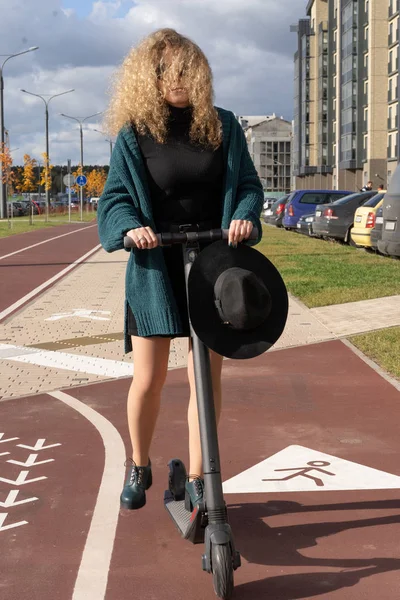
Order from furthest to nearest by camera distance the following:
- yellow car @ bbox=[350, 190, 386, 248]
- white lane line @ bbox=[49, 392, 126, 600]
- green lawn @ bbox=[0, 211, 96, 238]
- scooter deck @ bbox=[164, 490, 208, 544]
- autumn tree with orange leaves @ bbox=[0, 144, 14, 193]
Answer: autumn tree with orange leaves @ bbox=[0, 144, 14, 193]
green lawn @ bbox=[0, 211, 96, 238]
yellow car @ bbox=[350, 190, 386, 248]
scooter deck @ bbox=[164, 490, 208, 544]
white lane line @ bbox=[49, 392, 126, 600]

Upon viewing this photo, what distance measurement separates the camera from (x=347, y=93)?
283ft

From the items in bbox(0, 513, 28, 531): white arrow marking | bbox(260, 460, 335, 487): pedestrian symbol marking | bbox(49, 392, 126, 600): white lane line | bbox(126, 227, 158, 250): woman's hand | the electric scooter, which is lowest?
bbox(0, 513, 28, 531): white arrow marking

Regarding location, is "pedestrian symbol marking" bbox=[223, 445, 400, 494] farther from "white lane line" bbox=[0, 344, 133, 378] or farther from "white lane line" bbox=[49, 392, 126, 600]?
"white lane line" bbox=[0, 344, 133, 378]

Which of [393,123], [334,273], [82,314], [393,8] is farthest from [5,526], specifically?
[393,8]

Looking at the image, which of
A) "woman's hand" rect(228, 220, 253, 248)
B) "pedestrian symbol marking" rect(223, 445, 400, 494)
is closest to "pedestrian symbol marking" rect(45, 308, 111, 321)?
"pedestrian symbol marking" rect(223, 445, 400, 494)

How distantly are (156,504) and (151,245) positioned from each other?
1484mm

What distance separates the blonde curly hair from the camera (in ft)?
12.4

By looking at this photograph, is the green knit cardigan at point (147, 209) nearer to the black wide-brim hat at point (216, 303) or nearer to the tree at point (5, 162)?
the black wide-brim hat at point (216, 303)

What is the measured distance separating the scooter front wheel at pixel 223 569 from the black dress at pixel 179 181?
42.2 inches

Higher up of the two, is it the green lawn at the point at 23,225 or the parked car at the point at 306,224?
the parked car at the point at 306,224

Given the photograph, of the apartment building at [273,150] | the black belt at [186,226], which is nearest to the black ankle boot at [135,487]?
the black belt at [186,226]

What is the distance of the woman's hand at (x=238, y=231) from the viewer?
11.6 ft

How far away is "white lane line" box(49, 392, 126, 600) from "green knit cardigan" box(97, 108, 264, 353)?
91cm

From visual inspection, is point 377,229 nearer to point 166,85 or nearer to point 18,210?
point 166,85
